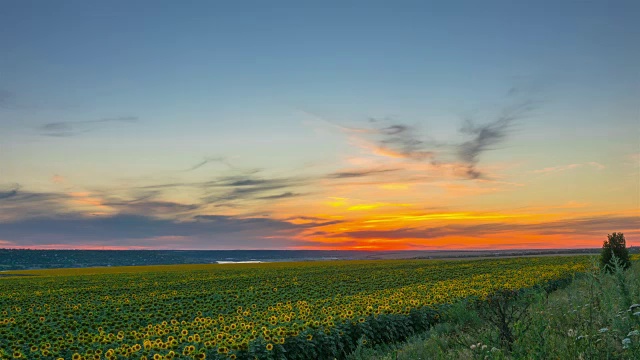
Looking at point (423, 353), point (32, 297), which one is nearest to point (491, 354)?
point (423, 353)

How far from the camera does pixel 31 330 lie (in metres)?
15.2

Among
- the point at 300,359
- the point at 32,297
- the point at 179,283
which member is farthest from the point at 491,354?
the point at 179,283

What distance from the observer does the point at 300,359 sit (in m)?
11.4

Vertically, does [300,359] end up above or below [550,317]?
below

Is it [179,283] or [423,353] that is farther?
[179,283]

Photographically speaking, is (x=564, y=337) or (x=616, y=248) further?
(x=616, y=248)

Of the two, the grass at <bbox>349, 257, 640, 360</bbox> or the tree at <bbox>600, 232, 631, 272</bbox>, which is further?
the tree at <bbox>600, 232, 631, 272</bbox>

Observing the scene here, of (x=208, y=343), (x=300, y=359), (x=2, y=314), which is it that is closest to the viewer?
(x=208, y=343)

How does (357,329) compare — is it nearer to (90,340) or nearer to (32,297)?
(90,340)

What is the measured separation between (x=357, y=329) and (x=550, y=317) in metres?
4.66

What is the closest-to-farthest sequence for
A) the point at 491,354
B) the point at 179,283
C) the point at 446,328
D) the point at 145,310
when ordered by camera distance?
the point at 491,354 < the point at 446,328 < the point at 145,310 < the point at 179,283

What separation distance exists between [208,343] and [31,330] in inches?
302

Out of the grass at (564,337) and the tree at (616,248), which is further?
the tree at (616,248)

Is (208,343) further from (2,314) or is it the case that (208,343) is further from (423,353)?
(2,314)
